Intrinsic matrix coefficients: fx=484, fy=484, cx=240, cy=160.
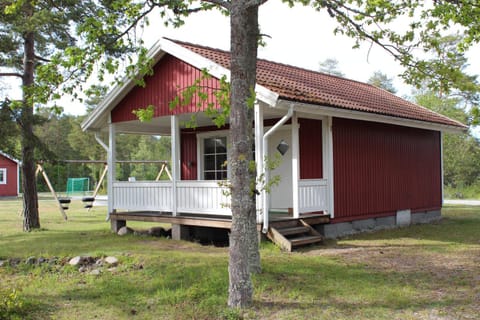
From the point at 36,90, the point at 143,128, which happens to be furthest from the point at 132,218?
the point at 36,90

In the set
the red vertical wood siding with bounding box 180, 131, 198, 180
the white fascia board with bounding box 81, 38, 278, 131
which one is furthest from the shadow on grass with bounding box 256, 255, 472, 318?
the red vertical wood siding with bounding box 180, 131, 198, 180

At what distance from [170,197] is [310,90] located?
4.21 metres

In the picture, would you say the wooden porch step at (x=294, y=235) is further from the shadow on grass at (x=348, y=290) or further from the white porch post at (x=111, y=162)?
the white porch post at (x=111, y=162)

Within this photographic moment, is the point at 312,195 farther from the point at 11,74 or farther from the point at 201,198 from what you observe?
the point at 11,74

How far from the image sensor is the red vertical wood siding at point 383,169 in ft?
38.3

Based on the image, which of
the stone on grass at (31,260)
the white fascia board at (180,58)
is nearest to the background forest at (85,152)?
the white fascia board at (180,58)

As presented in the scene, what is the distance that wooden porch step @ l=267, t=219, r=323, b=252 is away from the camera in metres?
9.43

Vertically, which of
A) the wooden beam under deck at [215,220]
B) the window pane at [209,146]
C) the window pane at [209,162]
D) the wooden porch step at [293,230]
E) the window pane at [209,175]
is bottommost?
the wooden porch step at [293,230]

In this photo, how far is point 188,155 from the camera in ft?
50.0

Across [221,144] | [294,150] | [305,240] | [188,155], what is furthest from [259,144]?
[188,155]

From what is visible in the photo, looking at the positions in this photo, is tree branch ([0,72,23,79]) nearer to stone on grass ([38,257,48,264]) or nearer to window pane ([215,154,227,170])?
window pane ([215,154,227,170])

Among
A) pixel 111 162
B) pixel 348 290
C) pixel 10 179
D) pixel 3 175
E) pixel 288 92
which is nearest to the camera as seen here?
pixel 348 290

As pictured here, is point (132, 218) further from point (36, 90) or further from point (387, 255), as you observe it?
point (387, 255)

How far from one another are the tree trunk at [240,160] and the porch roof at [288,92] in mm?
3273
